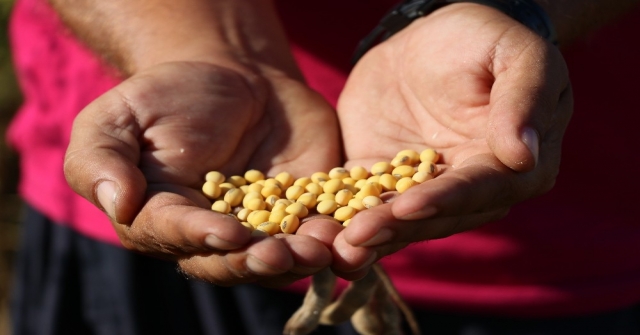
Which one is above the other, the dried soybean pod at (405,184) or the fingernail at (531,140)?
the fingernail at (531,140)

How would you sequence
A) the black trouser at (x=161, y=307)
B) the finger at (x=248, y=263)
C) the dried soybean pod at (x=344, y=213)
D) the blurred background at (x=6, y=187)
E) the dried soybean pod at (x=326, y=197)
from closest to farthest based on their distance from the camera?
the finger at (x=248, y=263), the dried soybean pod at (x=344, y=213), the dried soybean pod at (x=326, y=197), the black trouser at (x=161, y=307), the blurred background at (x=6, y=187)

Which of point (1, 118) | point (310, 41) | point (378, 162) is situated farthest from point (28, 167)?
point (1, 118)

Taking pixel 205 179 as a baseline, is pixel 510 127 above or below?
above

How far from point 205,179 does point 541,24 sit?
0.75 metres

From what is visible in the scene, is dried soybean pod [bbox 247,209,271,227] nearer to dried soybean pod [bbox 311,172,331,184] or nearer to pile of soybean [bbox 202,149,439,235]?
pile of soybean [bbox 202,149,439,235]

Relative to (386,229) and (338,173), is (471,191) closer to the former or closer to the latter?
(386,229)

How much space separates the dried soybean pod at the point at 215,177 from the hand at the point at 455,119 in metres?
0.29

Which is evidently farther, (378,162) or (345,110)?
(345,110)

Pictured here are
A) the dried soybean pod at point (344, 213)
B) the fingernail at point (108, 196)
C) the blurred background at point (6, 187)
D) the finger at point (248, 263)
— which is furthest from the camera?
the blurred background at point (6, 187)

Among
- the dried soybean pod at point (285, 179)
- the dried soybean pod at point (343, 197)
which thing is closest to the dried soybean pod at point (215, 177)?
the dried soybean pod at point (285, 179)

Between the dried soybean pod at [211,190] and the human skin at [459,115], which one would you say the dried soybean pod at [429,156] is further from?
the dried soybean pod at [211,190]

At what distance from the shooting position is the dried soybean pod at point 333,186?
1542 mm

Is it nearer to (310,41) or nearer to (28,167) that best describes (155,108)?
(310,41)

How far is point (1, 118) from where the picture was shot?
3.44 meters
